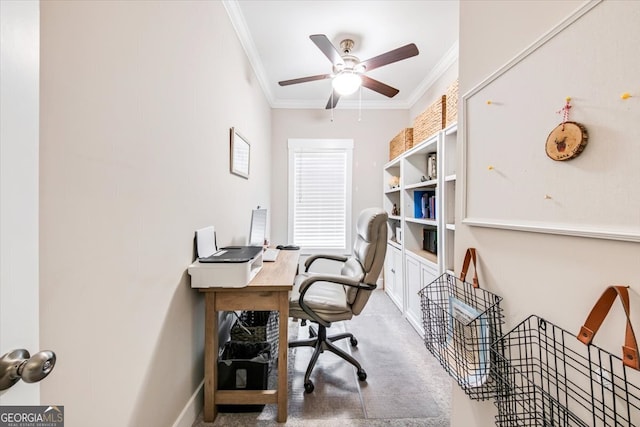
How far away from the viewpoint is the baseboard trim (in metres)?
1.34

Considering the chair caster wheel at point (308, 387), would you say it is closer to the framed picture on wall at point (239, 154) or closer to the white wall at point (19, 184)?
the white wall at point (19, 184)

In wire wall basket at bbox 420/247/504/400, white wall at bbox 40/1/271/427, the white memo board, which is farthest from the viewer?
wire wall basket at bbox 420/247/504/400

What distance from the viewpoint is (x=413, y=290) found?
2.70m

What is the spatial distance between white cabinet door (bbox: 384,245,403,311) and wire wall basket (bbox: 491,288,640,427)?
2219mm

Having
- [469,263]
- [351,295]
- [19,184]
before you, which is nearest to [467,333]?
[469,263]

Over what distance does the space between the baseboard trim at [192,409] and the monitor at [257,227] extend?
1093mm

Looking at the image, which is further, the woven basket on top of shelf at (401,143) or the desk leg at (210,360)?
the woven basket on top of shelf at (401,143)

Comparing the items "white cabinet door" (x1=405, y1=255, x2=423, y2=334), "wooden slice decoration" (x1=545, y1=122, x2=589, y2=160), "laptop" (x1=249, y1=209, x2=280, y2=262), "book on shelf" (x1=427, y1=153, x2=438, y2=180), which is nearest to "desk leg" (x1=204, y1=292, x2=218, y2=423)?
"laptop" (x1=249, y1=209, x2=280, y2=262)

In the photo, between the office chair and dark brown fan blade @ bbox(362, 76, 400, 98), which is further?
dark brown fan blade @ bbox(362, 76, 400, 98)

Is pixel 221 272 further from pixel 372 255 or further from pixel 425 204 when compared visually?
pixel 425 204

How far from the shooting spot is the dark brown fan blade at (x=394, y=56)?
1952mm

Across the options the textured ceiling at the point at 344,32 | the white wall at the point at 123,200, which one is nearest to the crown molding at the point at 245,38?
the textured ceiling at the point at 344,32

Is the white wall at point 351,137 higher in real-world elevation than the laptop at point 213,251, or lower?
higher

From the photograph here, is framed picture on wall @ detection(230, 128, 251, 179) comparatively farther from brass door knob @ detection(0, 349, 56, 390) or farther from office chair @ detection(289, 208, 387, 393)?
brass door knob @ detection(0, 349, 56, 390)
